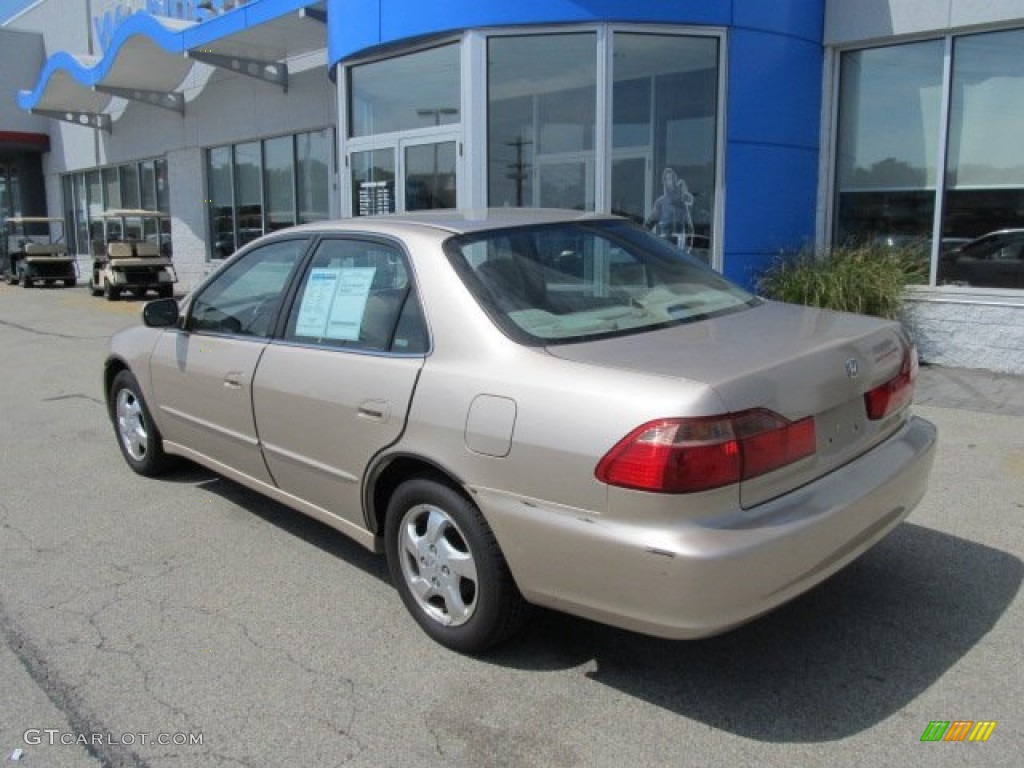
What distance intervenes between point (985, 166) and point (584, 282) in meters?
7.29

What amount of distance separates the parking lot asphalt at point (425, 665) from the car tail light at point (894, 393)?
0.84 m

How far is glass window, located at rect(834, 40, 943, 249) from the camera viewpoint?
376 inches

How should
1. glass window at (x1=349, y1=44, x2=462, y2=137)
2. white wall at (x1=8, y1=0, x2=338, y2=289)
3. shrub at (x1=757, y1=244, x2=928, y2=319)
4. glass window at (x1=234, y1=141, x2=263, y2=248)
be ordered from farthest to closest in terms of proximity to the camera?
glass window at (x1=234, y1=141, x2=263, y2=248)
white wall at (x1=8, y1=0, x2=338, y2=289)
glass window at (x1=349, y1=44, x2=462, y2=137)
shrub at (x1=757, y1=244, x2=928, y2=319)

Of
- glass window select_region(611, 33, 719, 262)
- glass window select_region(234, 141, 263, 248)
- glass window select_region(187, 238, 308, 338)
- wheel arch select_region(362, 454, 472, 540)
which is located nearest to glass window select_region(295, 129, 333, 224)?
glass window select_region(234, 141, 263, 248)

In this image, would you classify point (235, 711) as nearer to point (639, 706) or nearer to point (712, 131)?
point (639, 706)

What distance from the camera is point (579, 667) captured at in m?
3.25

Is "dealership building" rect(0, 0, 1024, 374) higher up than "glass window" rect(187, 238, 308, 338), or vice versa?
"dealership building" rect(0, 0, 1024, 374)

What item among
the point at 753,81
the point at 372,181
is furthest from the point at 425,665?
the point at 372,181

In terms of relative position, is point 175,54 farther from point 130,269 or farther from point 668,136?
point 668,136

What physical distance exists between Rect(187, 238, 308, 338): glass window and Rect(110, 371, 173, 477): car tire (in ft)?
3.00

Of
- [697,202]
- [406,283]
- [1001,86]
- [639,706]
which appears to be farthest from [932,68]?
[639,706]

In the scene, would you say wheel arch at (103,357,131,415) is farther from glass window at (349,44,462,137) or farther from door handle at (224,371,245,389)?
glass window at (349,44,462,137)

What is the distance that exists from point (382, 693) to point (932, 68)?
910 cm

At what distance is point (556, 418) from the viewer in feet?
9.29
